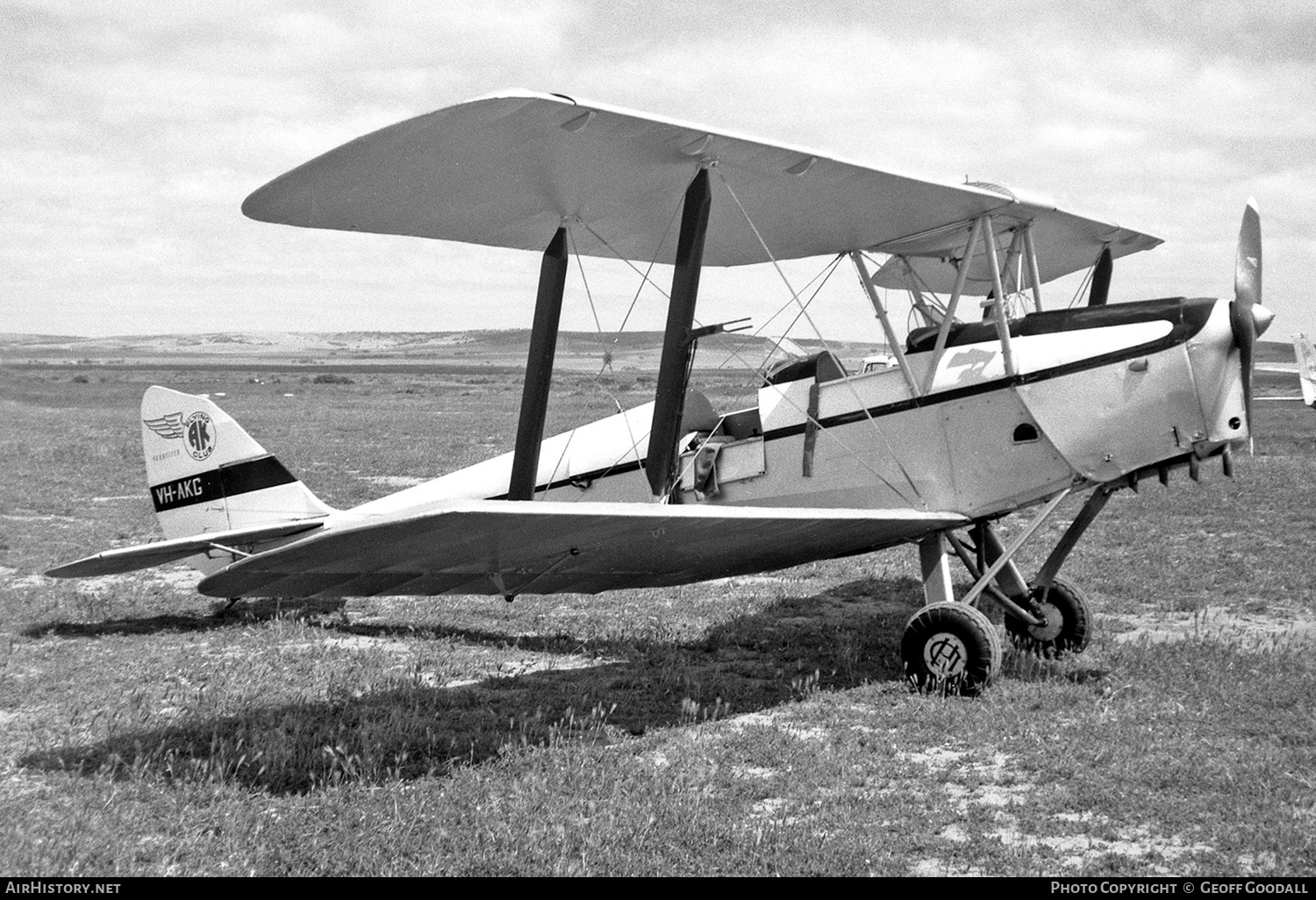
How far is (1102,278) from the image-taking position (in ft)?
27.7

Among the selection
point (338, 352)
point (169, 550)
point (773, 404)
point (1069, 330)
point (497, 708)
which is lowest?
point (497, 708)

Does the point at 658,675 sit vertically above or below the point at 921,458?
below

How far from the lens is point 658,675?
6625 millimetres

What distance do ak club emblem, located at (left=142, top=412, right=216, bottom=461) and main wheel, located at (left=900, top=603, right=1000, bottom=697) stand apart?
5.62 m

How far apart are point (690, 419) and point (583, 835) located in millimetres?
3756

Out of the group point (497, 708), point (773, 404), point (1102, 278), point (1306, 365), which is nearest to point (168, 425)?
point (497, 708)

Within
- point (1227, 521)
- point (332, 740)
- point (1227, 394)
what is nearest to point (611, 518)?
point (332, 740)

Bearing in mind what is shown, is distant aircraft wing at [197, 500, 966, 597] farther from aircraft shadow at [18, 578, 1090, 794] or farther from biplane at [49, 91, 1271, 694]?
aircraft shadow at [18, 578, 1090, 794]

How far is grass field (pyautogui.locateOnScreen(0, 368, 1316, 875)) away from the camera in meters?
3.92

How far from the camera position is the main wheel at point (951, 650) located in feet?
19.2

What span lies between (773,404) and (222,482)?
4435 millimetres

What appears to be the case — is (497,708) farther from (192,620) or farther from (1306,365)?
(1306,365)

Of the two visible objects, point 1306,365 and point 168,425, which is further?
point 1306,365

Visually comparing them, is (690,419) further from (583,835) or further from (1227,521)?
(1227,521)
